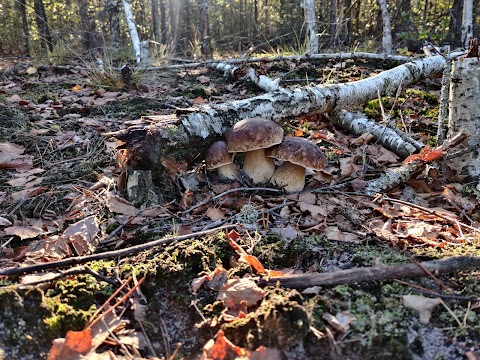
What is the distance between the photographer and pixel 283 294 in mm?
1775

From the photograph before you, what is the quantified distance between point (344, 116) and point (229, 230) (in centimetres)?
268

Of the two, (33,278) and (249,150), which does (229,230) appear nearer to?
(249,150)

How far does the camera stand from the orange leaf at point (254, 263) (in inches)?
77.4

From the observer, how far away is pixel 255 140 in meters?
2.79

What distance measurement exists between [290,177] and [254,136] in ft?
1.51

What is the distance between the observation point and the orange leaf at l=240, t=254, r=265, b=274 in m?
1.97

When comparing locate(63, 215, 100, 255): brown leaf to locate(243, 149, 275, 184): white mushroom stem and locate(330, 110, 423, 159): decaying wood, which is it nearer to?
locate(243, 149, 275, 184): white mushroom stem

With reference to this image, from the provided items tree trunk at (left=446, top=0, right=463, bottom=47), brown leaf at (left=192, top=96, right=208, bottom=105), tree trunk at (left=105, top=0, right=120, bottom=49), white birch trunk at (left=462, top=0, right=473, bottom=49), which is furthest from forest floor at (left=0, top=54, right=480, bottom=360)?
tree trunk at (left=446, top=0, right=463, bottom=47)

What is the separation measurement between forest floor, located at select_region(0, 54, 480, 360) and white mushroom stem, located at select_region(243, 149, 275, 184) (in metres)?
0.10

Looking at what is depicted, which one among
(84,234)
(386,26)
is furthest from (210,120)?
(386,26)

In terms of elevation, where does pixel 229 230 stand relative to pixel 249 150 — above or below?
below

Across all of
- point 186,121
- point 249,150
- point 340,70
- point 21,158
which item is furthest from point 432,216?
point 340,70

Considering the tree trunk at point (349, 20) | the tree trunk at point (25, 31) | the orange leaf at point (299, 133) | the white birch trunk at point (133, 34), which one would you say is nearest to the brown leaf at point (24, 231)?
the orange leaf at point (299, 133)

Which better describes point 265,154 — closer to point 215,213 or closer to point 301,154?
point 301,154
